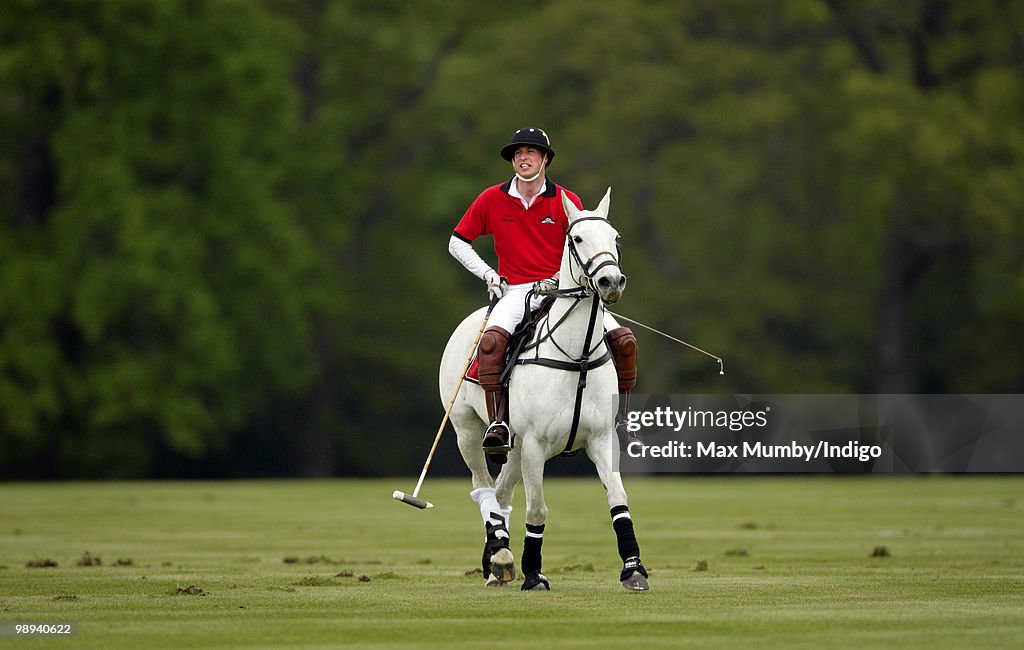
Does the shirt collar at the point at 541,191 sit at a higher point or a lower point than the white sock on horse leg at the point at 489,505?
higher

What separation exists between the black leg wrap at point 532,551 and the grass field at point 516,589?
247 millimetres

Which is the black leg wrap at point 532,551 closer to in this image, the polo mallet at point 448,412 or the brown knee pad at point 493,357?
the polo mallet at point 448,412

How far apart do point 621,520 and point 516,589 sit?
0.98 m

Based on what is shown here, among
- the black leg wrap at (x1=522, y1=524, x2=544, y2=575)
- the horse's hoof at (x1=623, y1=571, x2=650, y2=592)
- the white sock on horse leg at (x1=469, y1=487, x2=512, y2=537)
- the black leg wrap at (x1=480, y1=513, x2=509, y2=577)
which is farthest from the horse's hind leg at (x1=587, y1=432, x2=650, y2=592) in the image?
the white sock on horse leg at (x1=469, y1=487, x2=512, y2=537)

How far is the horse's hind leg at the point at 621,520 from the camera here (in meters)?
12.0

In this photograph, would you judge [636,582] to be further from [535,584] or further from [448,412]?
[448,412]

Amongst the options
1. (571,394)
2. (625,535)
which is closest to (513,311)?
(571,394)

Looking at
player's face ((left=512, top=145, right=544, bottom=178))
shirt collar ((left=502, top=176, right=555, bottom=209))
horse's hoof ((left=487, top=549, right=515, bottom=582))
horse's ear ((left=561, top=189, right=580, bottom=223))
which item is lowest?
horse's hoof ((left=487, top=549, right=515, bottom=582))

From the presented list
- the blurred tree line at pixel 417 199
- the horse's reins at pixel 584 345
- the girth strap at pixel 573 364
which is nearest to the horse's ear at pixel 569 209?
the horse's reins at pixel 584 345

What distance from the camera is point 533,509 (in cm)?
1254

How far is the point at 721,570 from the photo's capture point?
1455 centimetres

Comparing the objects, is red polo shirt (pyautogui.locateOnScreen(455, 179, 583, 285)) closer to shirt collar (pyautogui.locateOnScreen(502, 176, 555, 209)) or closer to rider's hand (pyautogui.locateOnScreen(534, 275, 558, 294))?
shirt collar (pyautogui.locateOnScreen(502, 176, 555, 209))

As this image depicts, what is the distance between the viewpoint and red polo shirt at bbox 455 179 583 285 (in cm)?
1303

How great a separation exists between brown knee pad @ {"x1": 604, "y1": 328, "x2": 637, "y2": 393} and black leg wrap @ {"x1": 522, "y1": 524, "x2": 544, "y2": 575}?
1.17 meters
